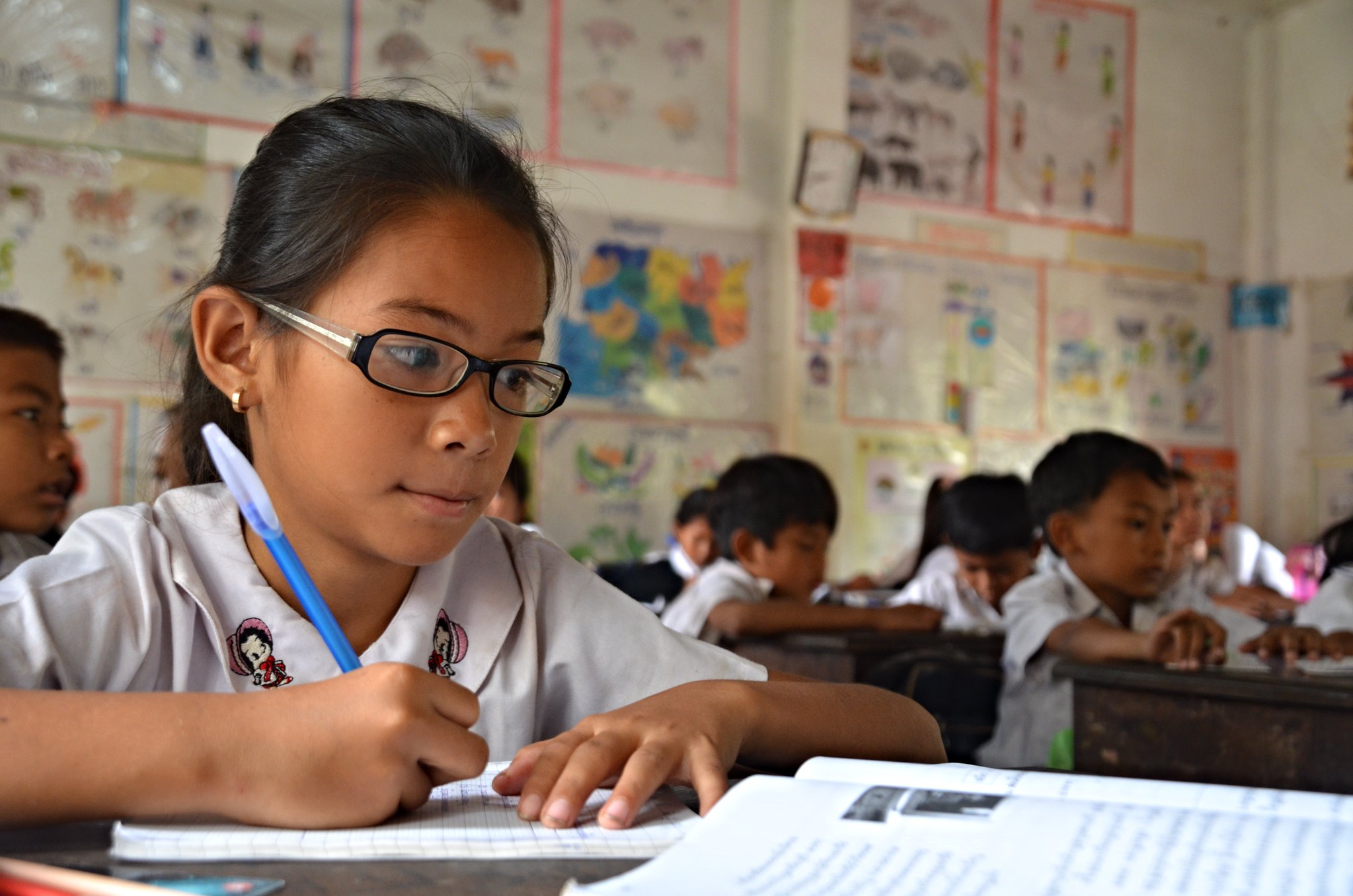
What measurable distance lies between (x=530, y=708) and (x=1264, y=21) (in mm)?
5605

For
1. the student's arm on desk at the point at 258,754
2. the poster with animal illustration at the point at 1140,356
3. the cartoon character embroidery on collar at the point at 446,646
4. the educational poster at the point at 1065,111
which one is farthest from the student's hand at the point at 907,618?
the educational poster at the point at 1065,111

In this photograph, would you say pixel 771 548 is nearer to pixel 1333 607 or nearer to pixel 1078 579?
pixel 1078 579

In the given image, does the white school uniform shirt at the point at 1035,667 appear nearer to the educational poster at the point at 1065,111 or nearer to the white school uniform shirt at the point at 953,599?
the white school uniform shirt at the point at 953,599

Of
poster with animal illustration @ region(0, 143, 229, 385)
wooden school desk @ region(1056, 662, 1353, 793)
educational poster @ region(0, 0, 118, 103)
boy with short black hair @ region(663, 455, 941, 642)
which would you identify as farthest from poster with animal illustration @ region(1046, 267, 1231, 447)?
educational poster @ region(0, 0, 118, 103)

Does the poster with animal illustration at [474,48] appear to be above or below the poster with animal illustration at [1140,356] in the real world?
above

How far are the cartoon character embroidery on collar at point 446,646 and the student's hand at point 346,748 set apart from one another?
351 millimetres

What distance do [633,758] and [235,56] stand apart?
11.9 ft

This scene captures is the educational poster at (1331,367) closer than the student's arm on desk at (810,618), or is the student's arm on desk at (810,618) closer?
the student's arm on desk at (810,618)

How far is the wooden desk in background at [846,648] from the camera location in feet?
7.80

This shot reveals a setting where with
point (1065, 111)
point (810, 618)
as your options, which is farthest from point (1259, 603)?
point (1065, 111)

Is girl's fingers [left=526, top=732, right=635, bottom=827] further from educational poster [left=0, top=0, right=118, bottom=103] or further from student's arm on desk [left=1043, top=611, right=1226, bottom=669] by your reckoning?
educational poster [left=0, top=0, right=118, bottom=103]

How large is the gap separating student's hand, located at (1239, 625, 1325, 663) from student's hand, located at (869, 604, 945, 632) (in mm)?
711

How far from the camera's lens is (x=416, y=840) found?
1.82ft

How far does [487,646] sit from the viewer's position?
3.19ft
